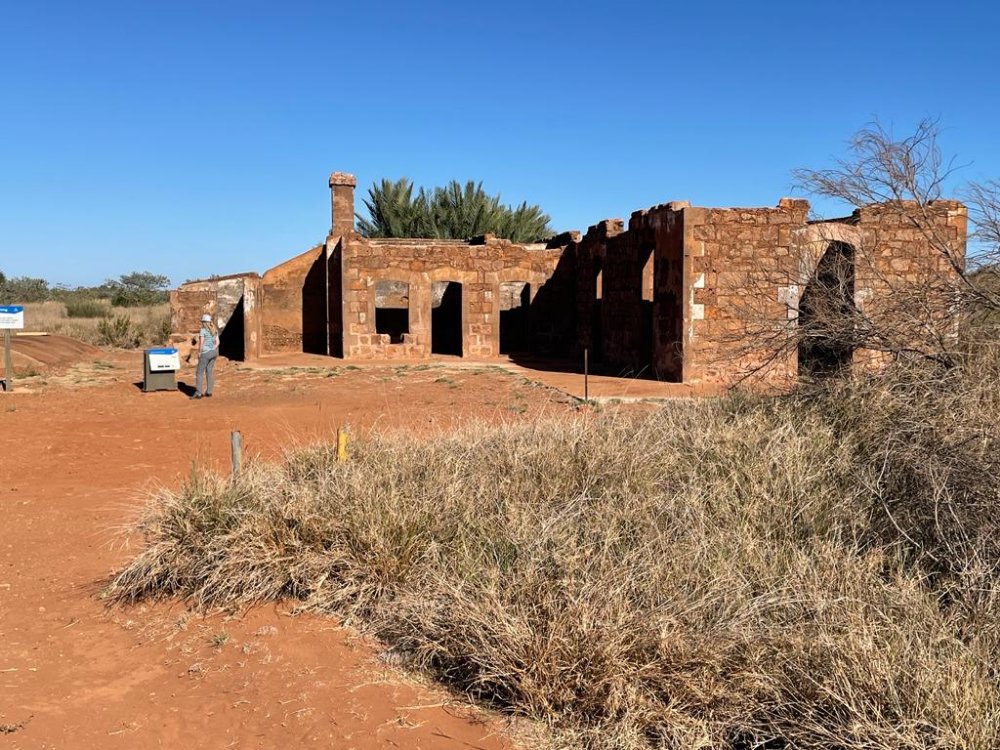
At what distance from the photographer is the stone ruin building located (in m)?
14.4

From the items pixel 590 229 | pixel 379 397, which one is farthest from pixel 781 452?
pixel 590 229

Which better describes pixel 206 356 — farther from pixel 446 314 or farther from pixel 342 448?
pixel 446 314

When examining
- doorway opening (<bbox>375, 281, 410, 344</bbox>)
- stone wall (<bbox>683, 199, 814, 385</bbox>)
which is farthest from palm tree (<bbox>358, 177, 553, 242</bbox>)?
stone wall (<bbox>683, 199, 814, 385</bbox>)

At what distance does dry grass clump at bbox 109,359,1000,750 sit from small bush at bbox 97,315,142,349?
22.8 m

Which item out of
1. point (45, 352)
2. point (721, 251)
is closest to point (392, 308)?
point (45, 352)

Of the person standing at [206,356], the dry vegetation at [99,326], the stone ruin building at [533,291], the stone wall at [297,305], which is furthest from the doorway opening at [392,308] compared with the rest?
the person standing at [206,356]

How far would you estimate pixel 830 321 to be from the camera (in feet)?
22.2

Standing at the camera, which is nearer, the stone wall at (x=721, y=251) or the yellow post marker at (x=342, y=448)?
the yellow post marker at (x=342, y=448)

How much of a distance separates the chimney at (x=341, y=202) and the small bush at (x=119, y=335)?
26.9 ft

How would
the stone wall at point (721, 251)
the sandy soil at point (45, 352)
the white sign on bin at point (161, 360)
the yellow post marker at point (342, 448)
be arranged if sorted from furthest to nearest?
1. the sandy soil at point (45, 352)
2. the white sign on bin at point (161, 360)
3. the stone wall at point (721, 251)
4. the yellow post marker at point (342, 448)

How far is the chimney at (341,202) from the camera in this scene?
79.7 feet

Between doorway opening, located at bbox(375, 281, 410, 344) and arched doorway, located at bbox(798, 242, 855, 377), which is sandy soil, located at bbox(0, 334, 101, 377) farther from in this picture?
arched doorway, located at bbox(798, 242, 855, 377)

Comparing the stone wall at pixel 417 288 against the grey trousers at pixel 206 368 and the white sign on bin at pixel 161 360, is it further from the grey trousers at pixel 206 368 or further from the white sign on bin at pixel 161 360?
the grey trousers at pixel 206 368

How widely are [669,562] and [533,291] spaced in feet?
62.7
